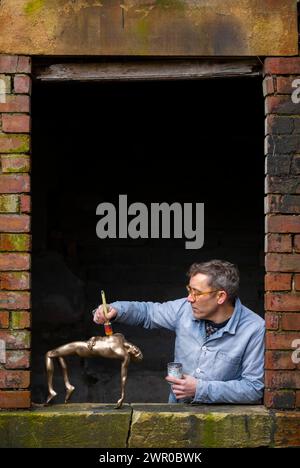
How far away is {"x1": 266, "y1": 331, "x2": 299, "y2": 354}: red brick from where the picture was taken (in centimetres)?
422

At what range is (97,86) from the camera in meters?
6.10

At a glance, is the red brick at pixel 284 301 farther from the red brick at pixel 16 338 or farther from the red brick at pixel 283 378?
the red brick at pixel 16 338

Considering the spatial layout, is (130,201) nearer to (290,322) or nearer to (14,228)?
(14,228)

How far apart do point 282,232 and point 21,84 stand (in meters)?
1.52

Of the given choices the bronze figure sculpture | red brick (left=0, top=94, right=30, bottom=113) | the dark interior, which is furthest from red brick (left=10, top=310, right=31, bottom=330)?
the dark interior

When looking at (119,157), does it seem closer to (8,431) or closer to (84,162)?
(84,162)

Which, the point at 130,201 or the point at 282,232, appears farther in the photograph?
the point at 130,201

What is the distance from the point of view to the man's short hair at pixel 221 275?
15.1 feet

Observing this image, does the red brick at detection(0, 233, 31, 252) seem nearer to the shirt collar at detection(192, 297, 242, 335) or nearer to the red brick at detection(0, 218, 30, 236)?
the red brick at detection(0, 218, 30, 236)

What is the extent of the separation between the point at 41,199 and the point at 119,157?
0.74 meters

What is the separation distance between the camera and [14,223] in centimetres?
423

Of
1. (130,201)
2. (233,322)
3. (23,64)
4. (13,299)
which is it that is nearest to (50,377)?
(13,299)

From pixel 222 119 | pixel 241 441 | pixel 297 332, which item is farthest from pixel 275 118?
pixel 222 119

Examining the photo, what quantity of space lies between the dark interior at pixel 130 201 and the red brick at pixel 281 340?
9.18 ft
